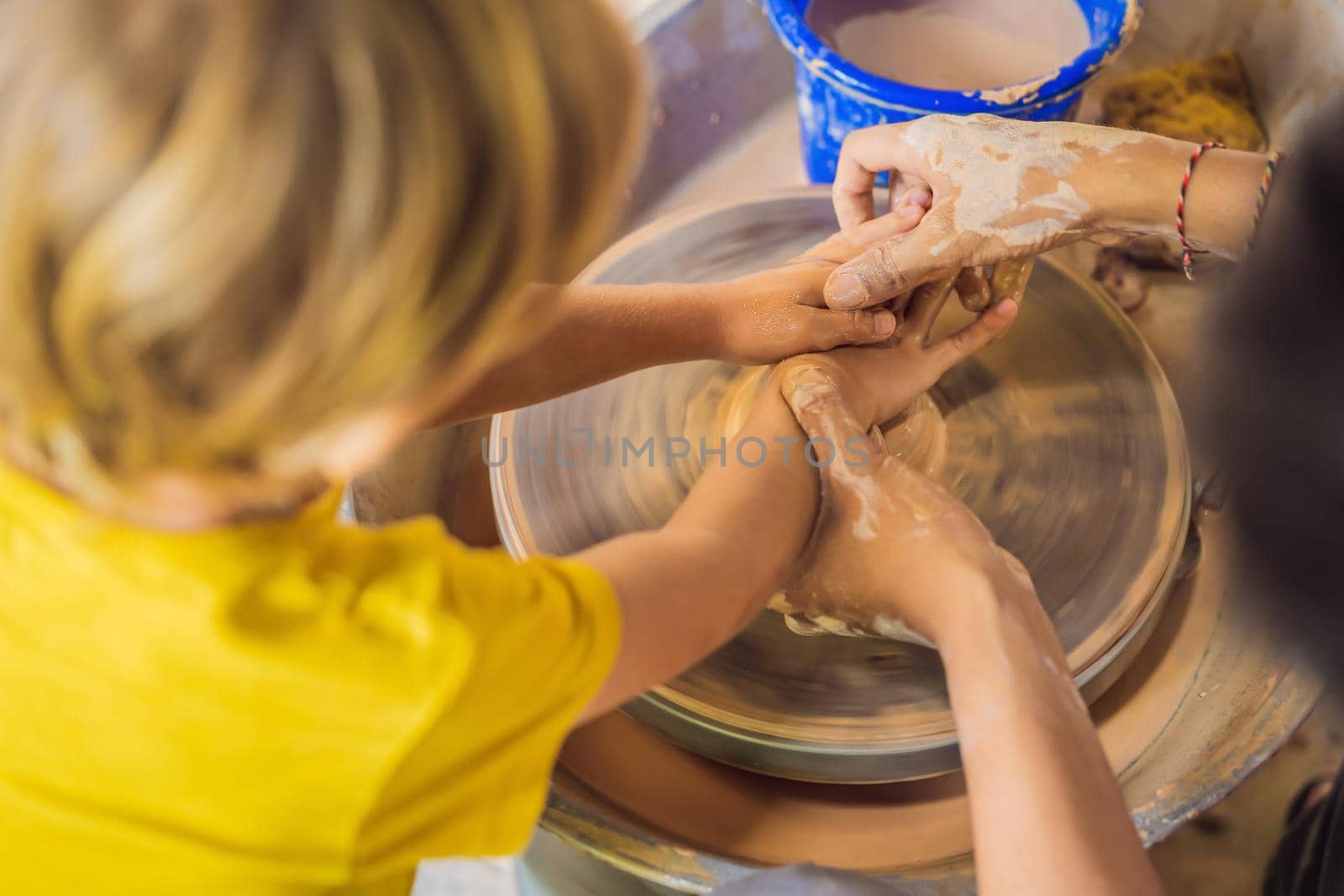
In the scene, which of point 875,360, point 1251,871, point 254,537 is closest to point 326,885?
point 254,537

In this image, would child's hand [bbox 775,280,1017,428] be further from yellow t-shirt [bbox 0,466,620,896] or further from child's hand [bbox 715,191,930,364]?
yellow t-shirt [bbox 0,466,620,896]

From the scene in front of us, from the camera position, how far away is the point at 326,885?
69 cm

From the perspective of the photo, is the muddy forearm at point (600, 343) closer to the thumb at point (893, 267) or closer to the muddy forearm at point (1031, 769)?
the thumb at point (893, 267)

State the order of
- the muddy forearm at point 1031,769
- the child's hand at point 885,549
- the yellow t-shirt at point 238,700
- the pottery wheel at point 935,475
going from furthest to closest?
the pottery wheel at point 935,475, the child's hand at point 885,549, the muddy forearm at point 1031,769, the yellow t-shirt at point 238,700

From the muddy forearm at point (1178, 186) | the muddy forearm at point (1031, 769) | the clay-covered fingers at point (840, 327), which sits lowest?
the muddy forearm at point (1031, 769)

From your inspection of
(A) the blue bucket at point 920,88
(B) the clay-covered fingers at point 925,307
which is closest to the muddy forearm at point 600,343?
(B) the clay-covered fingers at point 925,307

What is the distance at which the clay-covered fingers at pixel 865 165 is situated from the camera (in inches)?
45.5

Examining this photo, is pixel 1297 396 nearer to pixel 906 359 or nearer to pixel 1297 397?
pixel 1297 397

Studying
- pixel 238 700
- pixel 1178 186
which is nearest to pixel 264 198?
pixel 238 700

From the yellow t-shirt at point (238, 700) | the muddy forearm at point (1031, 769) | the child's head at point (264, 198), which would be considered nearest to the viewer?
the child's head at point (264, 198)

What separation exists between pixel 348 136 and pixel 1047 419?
983 mm

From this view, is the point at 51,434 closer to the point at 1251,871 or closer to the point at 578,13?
the point at 578,13

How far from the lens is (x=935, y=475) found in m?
1.22

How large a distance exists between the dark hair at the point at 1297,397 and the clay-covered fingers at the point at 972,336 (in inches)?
9.9
